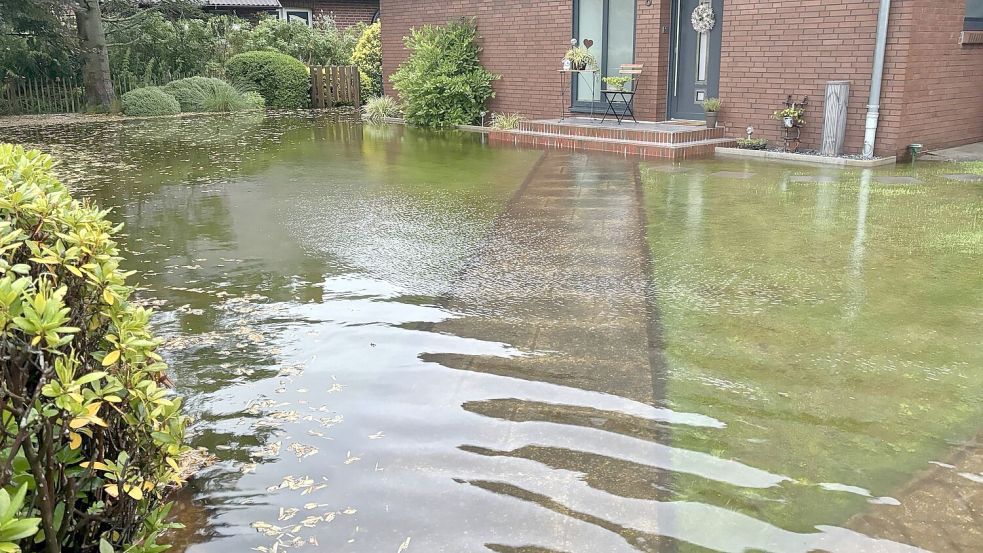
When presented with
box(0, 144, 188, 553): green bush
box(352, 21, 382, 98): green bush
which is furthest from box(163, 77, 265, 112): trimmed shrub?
box(0, 144, 188, 553): green bush

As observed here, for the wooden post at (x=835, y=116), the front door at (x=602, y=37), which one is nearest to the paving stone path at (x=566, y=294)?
the wooden post at (x=835, y=116)

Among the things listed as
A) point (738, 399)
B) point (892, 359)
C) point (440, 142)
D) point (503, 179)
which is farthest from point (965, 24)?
point (738, 399)

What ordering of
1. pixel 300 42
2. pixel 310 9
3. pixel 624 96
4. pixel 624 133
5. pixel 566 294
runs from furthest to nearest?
pixel 310 9
pixel 300 42
pixel 624 96
pixel 624 133
pixel 566 294

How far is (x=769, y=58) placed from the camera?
1109 cm

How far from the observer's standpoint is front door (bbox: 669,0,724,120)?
1225 centimetres

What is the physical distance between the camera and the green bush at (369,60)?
832 inches

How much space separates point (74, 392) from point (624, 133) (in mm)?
10801

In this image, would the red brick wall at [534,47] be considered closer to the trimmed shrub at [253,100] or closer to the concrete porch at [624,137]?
the concrete porch at [624,137]

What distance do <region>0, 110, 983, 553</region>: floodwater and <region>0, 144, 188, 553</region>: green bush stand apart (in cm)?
48

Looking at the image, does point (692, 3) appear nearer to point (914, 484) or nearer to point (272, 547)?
point (914, 484)

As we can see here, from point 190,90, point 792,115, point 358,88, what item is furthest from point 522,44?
point 190,90

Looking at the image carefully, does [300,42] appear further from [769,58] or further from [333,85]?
[769,58]

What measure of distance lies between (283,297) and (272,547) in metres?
2.64

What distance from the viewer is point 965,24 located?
10.8 m
